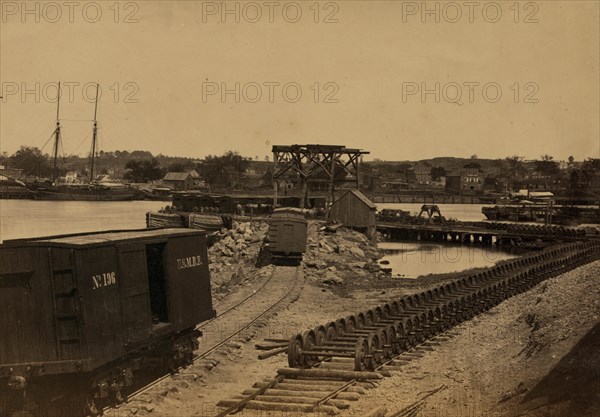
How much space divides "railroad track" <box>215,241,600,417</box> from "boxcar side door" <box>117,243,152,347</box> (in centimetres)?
215

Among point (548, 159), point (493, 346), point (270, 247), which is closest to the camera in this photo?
point (493, 346)

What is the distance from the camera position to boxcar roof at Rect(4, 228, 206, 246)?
11086 mm

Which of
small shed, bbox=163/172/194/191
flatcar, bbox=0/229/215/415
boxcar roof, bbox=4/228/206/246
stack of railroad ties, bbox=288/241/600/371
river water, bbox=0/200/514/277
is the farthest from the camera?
small shed, bbox=163/172/194/191

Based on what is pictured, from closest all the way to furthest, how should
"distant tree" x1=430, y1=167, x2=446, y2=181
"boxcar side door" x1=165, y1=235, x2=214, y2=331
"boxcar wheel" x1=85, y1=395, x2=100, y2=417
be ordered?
1. "boxcar wheel" x1=85, y1=395, x2=100, y2=417
2. "boxcar side door" x1=165, y1=235, x2=214, y2=331
3. "distant tree" x1=430, y1=167, x2=446, y2=181

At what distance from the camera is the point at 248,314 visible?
21.2 m

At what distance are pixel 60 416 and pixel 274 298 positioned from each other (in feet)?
44.7

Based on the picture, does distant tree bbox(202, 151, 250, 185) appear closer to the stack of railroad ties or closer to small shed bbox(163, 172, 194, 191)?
small shed bbox(163, 172, 194, 191)

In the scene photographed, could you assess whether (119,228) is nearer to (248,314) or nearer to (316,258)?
(316,258)

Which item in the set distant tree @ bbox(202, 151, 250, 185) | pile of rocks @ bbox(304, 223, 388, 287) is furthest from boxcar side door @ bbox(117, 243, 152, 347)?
distant tree @ bbox(202, 151, 250, 185)

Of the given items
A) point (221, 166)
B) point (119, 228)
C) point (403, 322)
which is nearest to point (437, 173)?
point (221, 166)

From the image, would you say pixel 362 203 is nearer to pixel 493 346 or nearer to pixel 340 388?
pixel 493 346

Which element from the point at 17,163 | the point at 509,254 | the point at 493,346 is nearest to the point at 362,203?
the point at 509,254

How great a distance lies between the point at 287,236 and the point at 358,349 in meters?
19.1

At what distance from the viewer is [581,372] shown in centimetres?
1129
